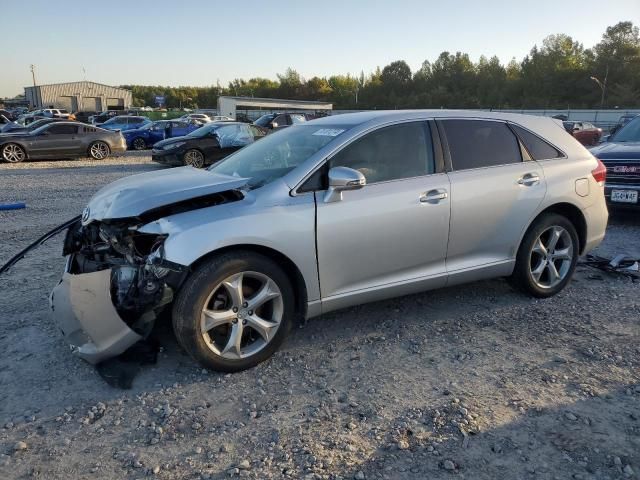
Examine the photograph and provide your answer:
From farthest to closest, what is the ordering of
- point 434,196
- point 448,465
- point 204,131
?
point 204,131 → point 434,196 → point 448,465

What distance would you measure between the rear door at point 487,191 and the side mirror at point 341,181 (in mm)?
941

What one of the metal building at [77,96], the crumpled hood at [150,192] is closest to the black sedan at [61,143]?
the crumpled hood at [150,192]

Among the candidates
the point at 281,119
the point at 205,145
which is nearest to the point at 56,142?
the point at 205,145

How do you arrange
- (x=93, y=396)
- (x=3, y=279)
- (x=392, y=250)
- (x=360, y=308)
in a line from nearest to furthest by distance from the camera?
1. (x=93, y=396)
2. (x=392, y=250)
3. (x=360, y=308)
4. (x=3, y=279)

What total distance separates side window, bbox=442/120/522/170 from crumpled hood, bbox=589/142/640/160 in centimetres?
411

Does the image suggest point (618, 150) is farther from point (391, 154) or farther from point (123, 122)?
point (123, 122)

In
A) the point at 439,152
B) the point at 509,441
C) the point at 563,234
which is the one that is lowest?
the point at 509,441

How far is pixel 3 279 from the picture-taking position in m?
5.05

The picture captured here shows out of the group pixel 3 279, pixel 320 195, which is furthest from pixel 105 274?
pixel 3 279

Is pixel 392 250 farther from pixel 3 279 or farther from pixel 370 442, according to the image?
pixel 3 279

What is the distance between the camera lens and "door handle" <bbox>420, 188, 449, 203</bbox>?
390cm

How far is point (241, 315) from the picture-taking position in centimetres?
336

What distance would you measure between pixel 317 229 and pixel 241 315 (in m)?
0.77

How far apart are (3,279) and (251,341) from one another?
3.07 meters
